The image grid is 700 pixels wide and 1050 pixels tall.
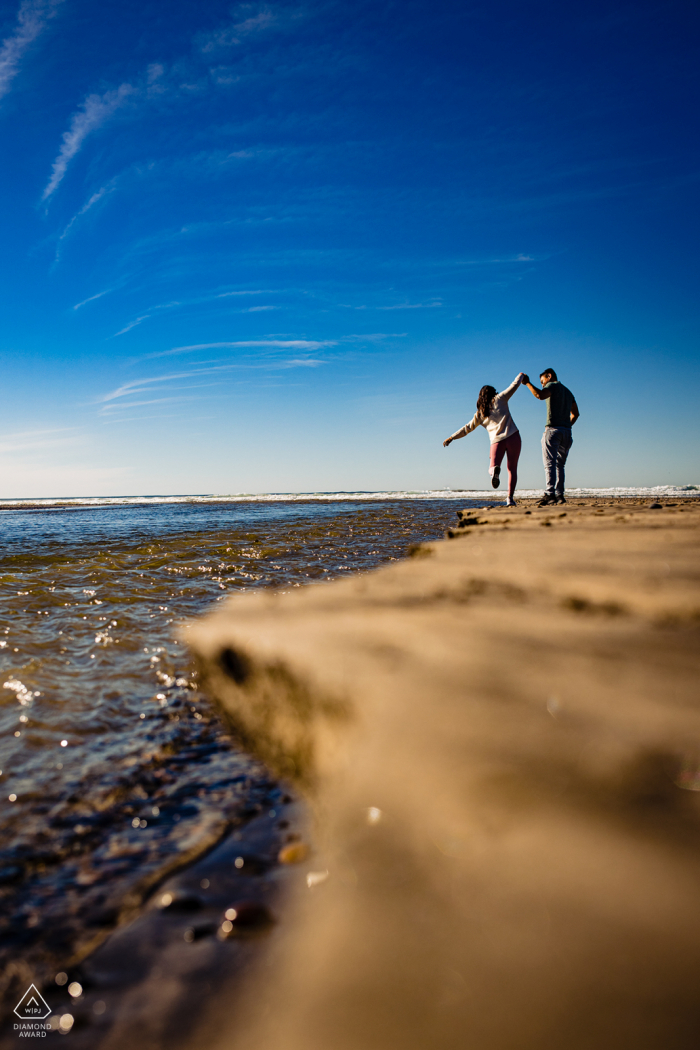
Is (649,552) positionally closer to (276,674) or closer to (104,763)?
(276,674)

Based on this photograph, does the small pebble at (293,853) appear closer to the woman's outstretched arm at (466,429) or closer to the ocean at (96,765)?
the ocean at (96,765)

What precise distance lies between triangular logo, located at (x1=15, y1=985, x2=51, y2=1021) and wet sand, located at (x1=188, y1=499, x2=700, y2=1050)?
1.15ft

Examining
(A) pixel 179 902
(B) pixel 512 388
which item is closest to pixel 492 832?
(A) pixel 179 902

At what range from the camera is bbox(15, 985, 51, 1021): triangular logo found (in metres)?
0.82

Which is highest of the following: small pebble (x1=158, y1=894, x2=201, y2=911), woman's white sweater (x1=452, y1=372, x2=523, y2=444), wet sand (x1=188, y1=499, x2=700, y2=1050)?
woman's white sweater (x1=452, y1=372, x2=523, y2=444)

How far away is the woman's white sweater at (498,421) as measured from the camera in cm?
787

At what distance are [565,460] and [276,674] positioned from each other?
7.91 m

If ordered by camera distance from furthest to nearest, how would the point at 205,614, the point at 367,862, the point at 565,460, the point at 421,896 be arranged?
the point at 565,460, the point at 205,614, the point at 367,862, the point at 421,896

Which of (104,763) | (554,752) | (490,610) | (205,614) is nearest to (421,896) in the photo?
(554,752)

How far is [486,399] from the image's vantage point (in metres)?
7.96

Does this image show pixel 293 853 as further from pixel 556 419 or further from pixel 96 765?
pixel 556 419

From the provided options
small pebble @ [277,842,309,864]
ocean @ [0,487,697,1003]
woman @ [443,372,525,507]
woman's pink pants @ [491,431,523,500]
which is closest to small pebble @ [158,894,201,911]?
ocean @ [0,487,697,1003]

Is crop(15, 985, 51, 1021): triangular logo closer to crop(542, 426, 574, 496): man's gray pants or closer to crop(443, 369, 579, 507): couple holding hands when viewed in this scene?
crop(443, 369, 579, 507): couple holding hands

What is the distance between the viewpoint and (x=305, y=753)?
1.23 meters
